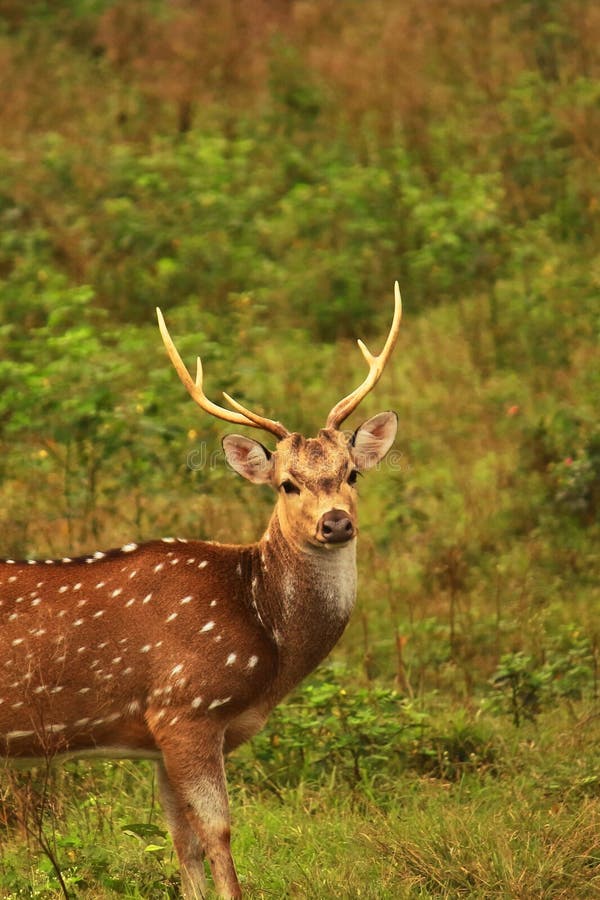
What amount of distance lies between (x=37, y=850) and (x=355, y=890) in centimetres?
134

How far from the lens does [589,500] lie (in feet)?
31.2

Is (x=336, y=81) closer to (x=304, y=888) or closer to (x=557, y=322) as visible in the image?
(x=557, y=322)

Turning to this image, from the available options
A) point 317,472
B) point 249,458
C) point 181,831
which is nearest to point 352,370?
point 249,458

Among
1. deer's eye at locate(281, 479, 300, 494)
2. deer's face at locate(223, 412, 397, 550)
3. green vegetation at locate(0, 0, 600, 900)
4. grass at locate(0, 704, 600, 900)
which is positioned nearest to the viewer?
grass at locate(0, 704, 600, 900)

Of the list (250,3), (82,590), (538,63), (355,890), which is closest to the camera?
(355,890)

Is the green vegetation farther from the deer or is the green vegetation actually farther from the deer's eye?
the deer's eye

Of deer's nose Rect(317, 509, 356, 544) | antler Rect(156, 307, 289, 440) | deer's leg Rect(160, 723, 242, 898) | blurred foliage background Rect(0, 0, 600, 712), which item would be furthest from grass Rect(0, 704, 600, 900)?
antler Rect(156, 307, 289, 440)

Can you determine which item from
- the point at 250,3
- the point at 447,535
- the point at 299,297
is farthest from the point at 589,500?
the point at 250,3

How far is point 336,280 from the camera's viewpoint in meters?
12.4

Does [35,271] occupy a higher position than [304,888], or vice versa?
[304,888]

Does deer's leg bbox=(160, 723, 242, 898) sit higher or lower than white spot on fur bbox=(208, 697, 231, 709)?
lower

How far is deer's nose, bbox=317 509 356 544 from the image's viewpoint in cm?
582

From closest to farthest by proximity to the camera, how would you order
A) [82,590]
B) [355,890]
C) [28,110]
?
[355,890] → [82,590] → [28,110]

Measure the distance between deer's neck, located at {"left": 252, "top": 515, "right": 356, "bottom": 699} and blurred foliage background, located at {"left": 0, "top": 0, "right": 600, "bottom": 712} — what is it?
187 centimetres
